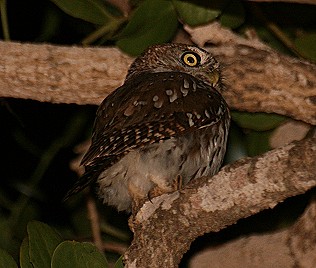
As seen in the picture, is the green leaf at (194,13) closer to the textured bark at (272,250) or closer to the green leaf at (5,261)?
the textured bark at (272,250)

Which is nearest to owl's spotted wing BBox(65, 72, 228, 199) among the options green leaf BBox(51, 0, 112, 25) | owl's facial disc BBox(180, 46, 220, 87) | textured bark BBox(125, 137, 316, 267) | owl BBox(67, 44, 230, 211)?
owl BBox(67, 44, 230, 211)

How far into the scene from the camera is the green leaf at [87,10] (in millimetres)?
5867

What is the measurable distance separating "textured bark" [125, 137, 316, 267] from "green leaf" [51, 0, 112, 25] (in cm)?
140

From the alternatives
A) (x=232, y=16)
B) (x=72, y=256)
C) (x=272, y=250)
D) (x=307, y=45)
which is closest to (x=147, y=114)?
(x=72, y=256)

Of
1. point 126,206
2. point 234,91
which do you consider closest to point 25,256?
point 126,206

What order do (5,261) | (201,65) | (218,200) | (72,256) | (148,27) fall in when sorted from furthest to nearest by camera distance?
1. (148,27)
2. (201,65)
3. (5,261)
4. (72,256)
5. (218,200)

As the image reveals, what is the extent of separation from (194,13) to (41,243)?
147cm

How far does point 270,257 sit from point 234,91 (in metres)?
0.96

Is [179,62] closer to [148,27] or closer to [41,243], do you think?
[148,27]

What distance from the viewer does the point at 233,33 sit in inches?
241

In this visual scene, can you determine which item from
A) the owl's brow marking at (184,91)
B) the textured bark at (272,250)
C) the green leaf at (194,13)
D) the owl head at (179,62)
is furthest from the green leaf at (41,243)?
the textured bark at (272,250)

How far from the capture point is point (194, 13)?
230 inches

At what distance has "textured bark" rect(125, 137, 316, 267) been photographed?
14.2 ft

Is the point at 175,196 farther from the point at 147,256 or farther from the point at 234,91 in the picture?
the point at 234,91
